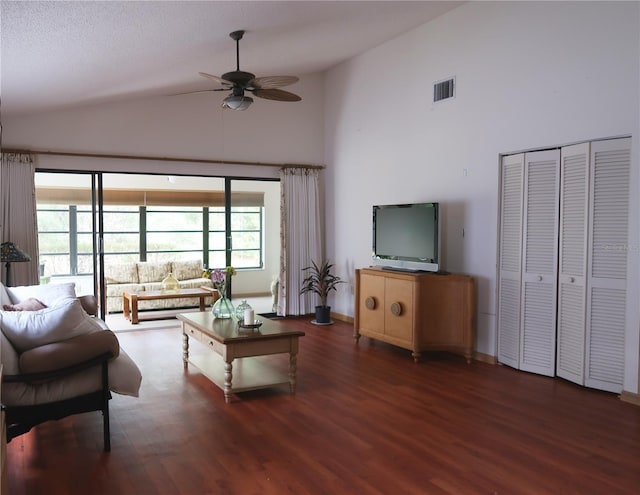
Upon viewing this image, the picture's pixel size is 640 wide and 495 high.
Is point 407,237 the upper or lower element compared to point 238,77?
lower

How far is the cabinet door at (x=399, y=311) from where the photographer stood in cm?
527

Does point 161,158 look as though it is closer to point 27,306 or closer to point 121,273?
→ point 121,273

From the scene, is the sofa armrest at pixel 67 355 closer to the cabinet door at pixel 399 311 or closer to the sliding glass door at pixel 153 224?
the cabinet door at pixel 399 311

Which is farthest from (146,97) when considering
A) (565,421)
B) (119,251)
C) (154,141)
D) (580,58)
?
(565,421)

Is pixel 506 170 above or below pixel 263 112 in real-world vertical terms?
below

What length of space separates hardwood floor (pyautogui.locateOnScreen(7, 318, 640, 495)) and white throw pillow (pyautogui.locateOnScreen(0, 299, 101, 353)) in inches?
25.2

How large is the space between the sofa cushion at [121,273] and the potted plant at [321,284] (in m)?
2.65

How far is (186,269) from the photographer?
8609 mm

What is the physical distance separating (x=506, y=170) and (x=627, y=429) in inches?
95.1

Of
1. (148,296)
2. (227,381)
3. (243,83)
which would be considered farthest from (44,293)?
(148,296)

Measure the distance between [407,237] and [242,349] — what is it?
2431mm

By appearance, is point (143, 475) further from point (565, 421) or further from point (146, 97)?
point (146, 97)

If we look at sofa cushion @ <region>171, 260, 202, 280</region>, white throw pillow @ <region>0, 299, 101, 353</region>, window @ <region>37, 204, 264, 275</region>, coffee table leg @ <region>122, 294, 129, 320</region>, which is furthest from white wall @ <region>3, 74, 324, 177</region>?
white throw pillow @ <region>0, 299, 101, 353</region>

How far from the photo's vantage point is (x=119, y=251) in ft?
28.6
